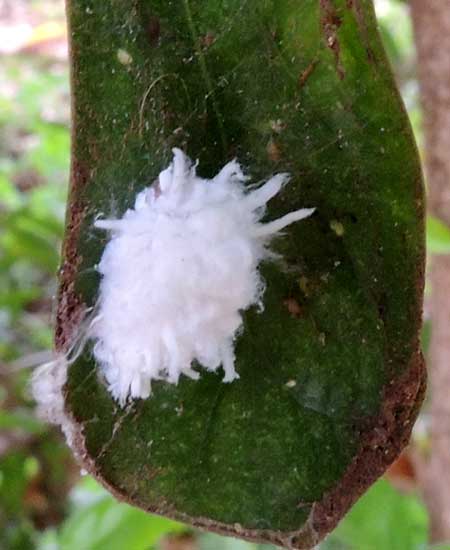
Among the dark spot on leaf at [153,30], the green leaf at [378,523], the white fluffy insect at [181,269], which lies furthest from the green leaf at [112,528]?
the dark spot on leaf at [153,30]

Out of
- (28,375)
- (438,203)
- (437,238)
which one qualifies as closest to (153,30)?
(437,238)

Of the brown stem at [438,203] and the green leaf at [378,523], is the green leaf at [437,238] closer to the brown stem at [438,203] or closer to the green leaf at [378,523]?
the brown stem at [438,203]

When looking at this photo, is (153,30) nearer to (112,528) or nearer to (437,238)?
(437,238)

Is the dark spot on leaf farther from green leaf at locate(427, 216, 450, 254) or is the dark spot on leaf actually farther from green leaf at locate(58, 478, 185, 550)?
green leaf at locate(58, 478, 185, 550)

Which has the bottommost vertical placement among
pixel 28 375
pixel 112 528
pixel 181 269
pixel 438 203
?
pixel 28 375

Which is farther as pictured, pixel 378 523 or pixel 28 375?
pixel 28 375

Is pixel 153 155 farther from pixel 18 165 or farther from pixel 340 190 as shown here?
pixel 18 165
